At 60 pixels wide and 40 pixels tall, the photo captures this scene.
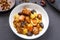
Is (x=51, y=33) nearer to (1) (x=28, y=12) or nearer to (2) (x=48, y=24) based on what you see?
(2) (x=48, y=24)

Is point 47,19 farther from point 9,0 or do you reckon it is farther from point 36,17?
point 9,0

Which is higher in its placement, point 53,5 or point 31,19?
point 53,5

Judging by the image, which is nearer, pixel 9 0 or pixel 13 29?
pixel 13 29

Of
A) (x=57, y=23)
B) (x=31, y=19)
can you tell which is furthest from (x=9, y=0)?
(x=57, y=23)
